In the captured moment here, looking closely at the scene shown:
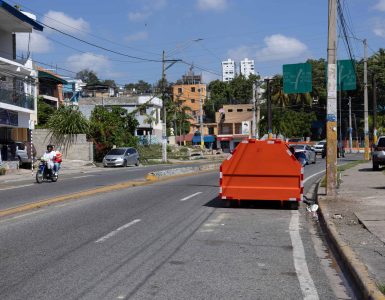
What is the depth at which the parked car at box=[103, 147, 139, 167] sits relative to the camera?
142 feet

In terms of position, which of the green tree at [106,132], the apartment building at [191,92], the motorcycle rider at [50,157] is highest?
the apartment building at [191,92]

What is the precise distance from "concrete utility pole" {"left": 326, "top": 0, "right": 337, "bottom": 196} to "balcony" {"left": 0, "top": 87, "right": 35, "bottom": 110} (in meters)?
26.5

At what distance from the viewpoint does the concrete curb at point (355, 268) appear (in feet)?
20.4

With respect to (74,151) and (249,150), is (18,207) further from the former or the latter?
(74,151)

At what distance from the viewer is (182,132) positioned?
109 metres

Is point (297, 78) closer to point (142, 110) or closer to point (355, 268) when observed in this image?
point (355, 268)

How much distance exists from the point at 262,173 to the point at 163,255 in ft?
22.2

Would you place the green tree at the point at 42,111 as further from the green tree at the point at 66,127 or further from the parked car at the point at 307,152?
the parked car at the point at 307,152

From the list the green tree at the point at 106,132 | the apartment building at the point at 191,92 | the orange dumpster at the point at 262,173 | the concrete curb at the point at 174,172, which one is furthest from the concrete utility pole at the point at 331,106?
the apartment building at the point at 191,92

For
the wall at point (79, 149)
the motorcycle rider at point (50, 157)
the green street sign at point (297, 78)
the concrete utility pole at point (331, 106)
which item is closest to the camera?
the concrete utility pole at point (331, 106)

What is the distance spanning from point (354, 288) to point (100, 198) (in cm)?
1118

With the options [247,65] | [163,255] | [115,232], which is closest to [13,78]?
[115,232]

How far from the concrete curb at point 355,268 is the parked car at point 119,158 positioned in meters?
32.7

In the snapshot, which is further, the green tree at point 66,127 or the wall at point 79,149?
the green tree at point 66,127
